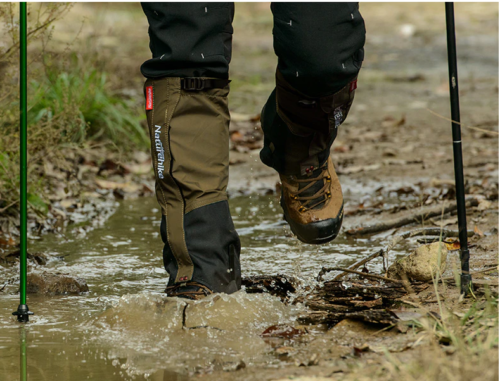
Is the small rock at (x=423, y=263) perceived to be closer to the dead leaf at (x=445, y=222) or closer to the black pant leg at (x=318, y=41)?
the black pant leg at (x=318, y=41)

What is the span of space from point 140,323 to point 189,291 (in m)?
0.20

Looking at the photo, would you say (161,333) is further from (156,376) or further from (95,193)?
(95,193)

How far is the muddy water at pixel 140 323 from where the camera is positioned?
175 cm

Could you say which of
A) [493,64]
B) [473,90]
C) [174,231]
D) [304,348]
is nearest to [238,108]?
[473,90]

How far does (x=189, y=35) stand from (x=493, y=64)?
295 inches

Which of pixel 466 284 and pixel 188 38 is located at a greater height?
pixel 188 38

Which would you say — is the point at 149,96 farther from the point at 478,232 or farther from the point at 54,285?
the point at 478,232

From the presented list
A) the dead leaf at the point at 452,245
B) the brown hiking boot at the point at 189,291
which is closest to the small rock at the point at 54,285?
the brown hiking boot at the point at 189,291

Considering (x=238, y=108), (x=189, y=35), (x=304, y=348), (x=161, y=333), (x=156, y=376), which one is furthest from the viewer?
(x=238, y=108)

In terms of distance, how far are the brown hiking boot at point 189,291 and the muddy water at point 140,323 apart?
2.1 inches

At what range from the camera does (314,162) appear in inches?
104

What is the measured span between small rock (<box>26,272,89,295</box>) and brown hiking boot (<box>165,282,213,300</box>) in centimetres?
40

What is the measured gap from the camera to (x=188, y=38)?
211 cm

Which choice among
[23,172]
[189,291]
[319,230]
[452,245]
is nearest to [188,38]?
[23,172]
